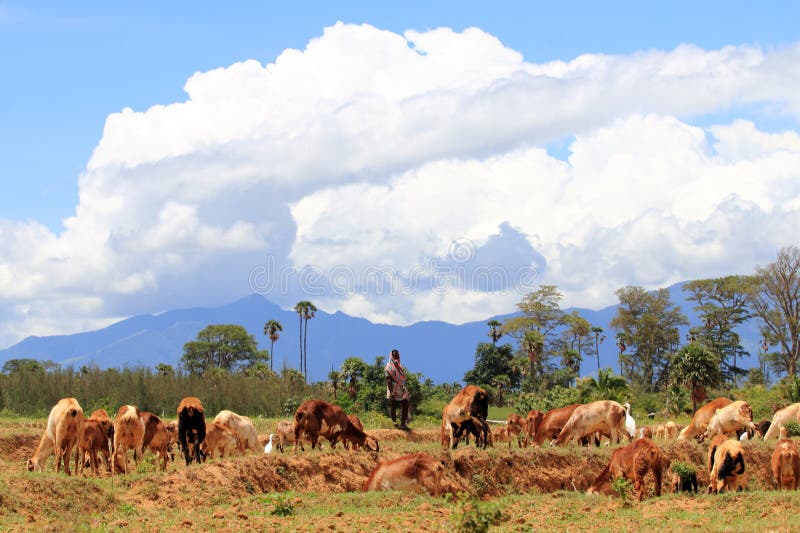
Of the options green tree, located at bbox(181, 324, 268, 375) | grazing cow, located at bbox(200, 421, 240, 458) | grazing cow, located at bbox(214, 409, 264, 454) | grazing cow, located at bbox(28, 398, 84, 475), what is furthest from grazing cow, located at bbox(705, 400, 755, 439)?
green tree, located at bbox(181, 324, 268, 375)

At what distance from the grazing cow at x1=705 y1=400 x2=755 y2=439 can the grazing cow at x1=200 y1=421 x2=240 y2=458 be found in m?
14.0

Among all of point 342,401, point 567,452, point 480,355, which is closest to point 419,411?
point 342,401

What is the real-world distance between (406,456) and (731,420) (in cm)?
1264

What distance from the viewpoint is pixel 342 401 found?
49656mm

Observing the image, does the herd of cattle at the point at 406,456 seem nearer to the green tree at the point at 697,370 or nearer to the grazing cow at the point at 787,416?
the grazing cow at the point at 787,416

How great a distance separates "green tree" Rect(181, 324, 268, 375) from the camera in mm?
127375

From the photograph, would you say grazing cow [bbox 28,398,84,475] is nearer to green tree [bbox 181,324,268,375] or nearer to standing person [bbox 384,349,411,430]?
standing person [bbox 384,349,411,430]

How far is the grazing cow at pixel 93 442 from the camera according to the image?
805 inches

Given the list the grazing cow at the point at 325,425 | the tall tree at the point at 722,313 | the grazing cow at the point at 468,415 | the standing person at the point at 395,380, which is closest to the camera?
the grazing cow at the point at 468,415

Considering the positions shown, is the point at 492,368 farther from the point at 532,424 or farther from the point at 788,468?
the point at 788,468

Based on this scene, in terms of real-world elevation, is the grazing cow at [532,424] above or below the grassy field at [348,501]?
above

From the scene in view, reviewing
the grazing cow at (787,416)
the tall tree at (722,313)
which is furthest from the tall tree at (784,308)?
the grazing cow at (787,416)

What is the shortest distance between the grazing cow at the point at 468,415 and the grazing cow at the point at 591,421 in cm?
273

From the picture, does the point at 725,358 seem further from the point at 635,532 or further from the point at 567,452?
the point at 635,532
